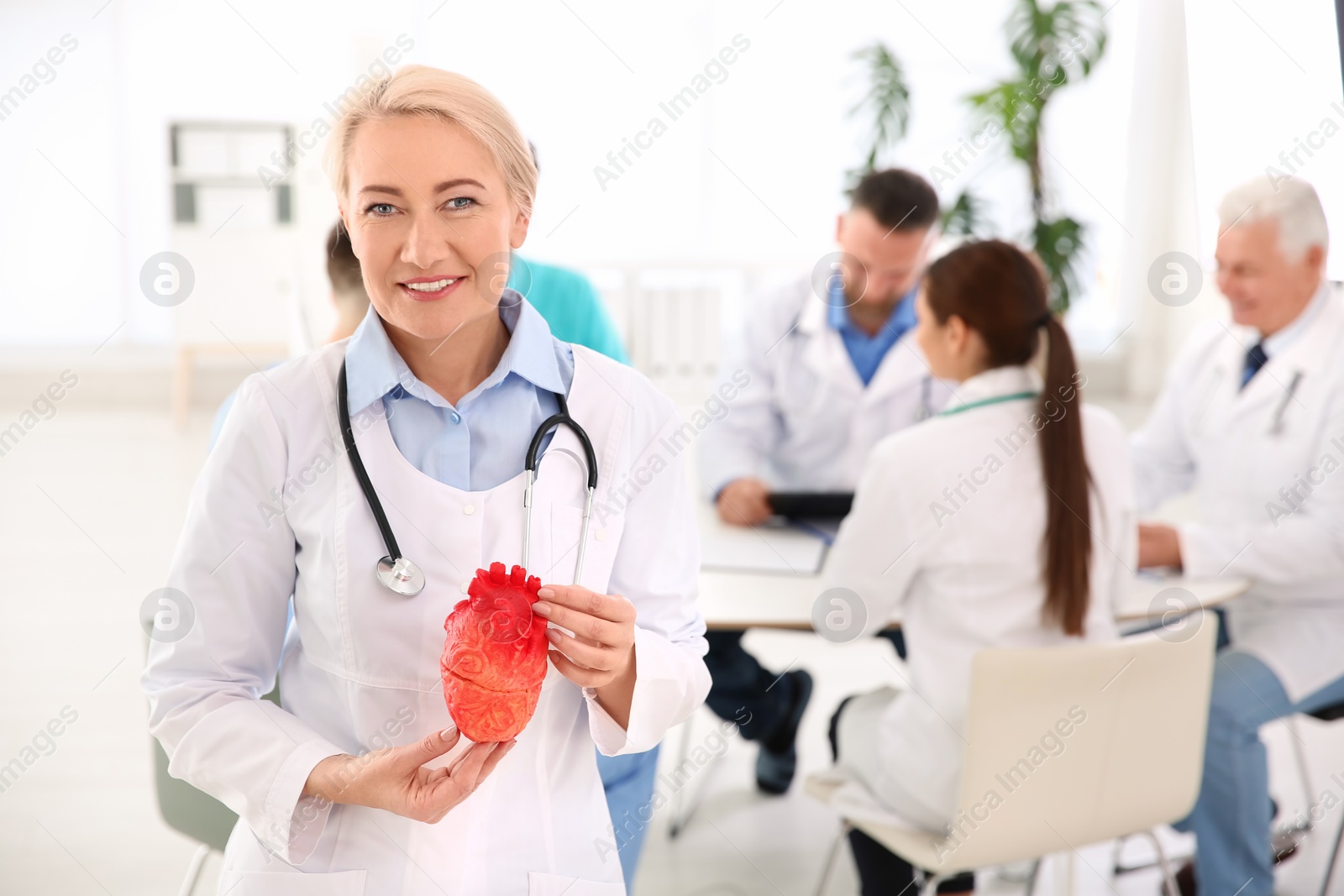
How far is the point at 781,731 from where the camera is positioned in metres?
2.76

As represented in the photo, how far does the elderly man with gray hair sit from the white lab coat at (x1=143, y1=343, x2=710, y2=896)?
1443mm

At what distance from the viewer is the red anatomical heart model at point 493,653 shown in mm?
917

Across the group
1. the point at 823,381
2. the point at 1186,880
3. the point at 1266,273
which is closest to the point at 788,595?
the point at 823,381

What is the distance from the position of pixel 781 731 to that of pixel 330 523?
6.32ft

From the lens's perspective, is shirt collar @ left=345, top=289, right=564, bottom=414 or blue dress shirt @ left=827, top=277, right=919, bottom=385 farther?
blue dress shirt @ left=827, top=277, right=919, bottom=385

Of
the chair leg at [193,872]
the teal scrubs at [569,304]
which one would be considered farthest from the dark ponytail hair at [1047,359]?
the chair leg at [193,872]

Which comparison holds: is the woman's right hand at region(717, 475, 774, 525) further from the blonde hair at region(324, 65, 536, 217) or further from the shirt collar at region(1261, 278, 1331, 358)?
the blonde hair at region(324, 65, 536, 217)

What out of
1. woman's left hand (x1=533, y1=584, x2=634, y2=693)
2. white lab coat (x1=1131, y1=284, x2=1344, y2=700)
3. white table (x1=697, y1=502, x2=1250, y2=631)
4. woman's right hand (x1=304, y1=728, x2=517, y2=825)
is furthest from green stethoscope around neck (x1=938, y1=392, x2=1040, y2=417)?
woman's right hand (x1=304, y1=728, x2=517, y2=825)

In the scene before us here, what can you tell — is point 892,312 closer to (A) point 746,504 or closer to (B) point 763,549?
(A) point 746,504

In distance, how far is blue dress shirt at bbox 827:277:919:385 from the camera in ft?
9.18

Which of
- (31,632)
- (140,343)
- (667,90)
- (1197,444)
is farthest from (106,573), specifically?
(667,90)

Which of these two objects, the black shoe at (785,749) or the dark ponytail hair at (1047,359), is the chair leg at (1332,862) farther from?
the black shoe at (785,749)

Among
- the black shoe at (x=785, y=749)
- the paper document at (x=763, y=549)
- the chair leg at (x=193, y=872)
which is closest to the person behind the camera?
the chair leg at (x=193, y=872)

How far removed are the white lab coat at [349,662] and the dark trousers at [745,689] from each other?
1.32 m
